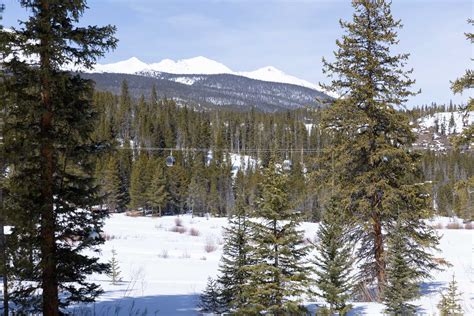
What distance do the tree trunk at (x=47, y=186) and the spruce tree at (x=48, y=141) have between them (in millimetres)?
14

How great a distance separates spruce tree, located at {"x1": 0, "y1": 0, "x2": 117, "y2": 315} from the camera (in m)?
6.66

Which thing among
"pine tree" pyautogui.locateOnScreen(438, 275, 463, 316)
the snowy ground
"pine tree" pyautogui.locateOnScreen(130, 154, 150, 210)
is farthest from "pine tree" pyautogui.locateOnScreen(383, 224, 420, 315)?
"pine tree" pyautogui.locateOnScreen(130, 154, 150, 210)

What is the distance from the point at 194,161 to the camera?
9206 centimetres

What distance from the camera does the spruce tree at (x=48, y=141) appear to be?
666cm

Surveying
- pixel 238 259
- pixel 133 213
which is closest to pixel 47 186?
pixel 238 259

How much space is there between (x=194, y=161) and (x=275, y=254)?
8396 centimetres

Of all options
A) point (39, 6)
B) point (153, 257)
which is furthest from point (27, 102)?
point (153, 257)

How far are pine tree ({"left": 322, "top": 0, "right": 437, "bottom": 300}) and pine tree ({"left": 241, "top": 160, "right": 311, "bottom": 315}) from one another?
19.3 ft

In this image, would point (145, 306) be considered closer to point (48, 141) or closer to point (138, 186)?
point (48, 141)

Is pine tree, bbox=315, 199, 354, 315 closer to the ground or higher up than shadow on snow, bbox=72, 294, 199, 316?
higher up

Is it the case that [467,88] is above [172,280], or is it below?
above

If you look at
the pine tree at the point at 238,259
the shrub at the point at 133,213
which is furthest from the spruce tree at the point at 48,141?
the shrub at the point at 133,213

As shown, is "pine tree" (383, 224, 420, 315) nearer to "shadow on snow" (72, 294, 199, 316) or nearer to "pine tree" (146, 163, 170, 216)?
"shadow on snow" (72, 294, 199, 316)

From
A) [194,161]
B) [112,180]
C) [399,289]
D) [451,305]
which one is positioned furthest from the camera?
[194,161]
